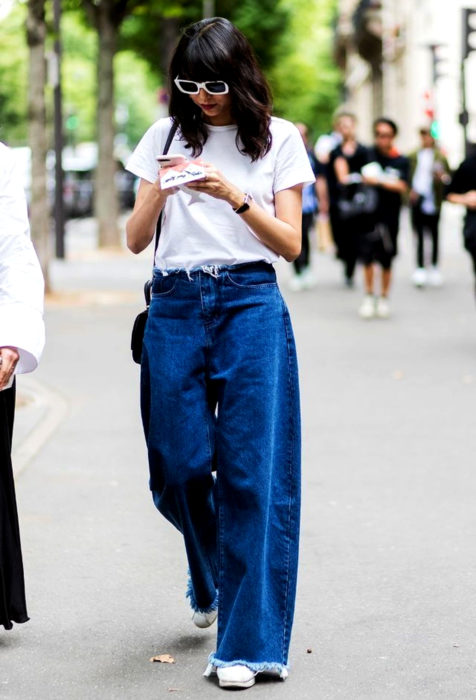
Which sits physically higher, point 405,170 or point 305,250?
point 405,170

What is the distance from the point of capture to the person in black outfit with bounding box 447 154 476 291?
11533 mm

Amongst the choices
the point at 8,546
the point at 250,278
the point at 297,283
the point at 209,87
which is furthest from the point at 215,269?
the point at 297,283

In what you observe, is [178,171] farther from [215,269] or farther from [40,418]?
[40,418]

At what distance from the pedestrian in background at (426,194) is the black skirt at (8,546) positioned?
13.1 m

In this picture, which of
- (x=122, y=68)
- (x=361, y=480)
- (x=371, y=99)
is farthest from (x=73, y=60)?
(x=361, y=480)

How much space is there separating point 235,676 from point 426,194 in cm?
1361

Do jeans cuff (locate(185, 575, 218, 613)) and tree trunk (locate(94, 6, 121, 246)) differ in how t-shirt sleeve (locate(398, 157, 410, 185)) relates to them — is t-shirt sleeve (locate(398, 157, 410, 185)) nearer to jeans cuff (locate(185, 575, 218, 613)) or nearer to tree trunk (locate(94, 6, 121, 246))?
tree trunk (locate(94, 6, 121, 246))

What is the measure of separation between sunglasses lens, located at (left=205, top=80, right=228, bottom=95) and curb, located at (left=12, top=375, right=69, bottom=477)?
356cm

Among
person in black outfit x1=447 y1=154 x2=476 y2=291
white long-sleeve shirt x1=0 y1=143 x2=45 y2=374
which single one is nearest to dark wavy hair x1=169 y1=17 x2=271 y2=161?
white long-sleeve shirt x1=0 y1=143 x2=45 y2=374

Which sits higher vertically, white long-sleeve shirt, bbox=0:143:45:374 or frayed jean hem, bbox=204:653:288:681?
white long-sleeve shirt, bbox=0:143:45:374

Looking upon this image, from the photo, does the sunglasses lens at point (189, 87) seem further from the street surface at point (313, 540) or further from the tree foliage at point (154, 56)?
the tree foliage at point (154, 56)

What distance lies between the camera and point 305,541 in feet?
19.5

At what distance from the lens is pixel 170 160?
13.0ft

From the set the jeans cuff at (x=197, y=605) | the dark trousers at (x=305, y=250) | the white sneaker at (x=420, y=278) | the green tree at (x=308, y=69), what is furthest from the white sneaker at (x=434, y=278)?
the green tree at (x=308, y=69)
